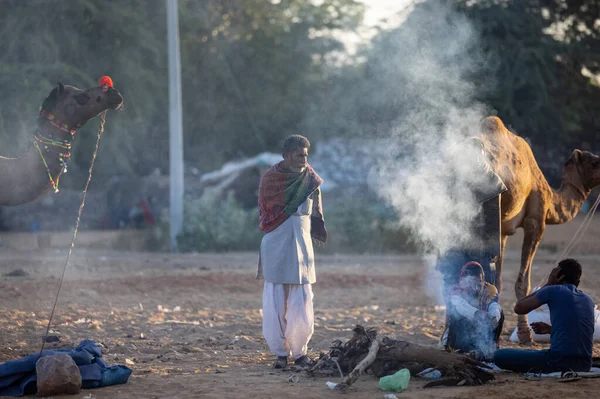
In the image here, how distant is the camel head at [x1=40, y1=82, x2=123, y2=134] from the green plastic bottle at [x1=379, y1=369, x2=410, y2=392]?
3.38 m

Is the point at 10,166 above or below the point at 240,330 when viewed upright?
above

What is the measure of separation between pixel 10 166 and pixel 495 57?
18369 mm

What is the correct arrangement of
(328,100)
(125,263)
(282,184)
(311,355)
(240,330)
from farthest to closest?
(328,100), (125,263), (240,330), (311,355), (282,184)

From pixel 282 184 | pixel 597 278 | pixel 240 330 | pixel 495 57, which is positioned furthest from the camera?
pixel 495 57

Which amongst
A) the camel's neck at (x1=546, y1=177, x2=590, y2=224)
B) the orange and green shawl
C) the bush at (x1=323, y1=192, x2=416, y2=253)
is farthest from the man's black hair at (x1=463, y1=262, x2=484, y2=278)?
the bush at (x1=323, y1=192, x2=416, y2=253)

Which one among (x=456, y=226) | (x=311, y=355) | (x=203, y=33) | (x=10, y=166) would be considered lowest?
(x=311, y=355)

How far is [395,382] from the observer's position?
6367 mm

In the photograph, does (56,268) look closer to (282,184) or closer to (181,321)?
(181,321)

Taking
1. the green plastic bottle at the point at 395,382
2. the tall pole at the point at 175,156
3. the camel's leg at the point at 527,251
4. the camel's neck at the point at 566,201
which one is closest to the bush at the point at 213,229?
the tall pole at the point at 175,156

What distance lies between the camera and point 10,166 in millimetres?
7230

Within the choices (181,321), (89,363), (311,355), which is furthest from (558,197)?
(89,363)

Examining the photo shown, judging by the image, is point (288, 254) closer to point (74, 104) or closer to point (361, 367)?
point (361, 367)

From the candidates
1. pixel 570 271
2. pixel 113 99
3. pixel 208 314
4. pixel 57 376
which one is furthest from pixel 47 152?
pixel 208 314

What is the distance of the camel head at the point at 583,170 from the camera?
33.8 ft
